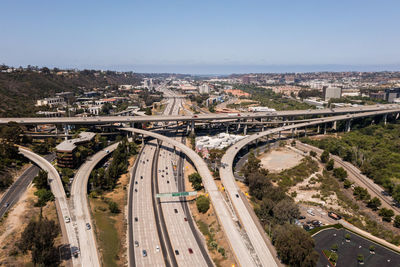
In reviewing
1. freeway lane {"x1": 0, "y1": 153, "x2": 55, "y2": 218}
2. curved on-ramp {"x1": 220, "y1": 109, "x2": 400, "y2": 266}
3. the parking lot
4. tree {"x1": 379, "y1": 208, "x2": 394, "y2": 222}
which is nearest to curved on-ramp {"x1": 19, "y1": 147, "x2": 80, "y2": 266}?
freeway lane {"x1": 0, "y1": 153, "x2": 55, "y2": 218}

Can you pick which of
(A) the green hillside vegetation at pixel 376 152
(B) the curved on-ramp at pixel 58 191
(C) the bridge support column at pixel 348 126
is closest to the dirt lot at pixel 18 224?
(B) the curved on-ramp at pixel 58 191

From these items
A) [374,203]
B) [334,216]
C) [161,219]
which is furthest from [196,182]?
[374,203]

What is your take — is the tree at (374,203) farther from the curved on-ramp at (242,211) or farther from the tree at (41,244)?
the tree at (41,244)

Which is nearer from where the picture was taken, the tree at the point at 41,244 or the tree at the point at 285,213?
the tree at the point at 41,244

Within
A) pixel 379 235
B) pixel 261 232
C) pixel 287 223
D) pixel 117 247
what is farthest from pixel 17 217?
pixel 379 235

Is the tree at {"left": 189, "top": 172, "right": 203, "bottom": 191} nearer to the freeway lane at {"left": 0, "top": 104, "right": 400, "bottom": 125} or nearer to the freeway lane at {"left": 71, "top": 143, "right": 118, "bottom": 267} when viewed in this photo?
the freeway lane at {"left": 71, "top": 143, "right": 118, "bottom": 267}

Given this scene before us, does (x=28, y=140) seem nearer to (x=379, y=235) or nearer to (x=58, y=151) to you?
(x=58, y=151)

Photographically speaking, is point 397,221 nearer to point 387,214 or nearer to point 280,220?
point 387,214
